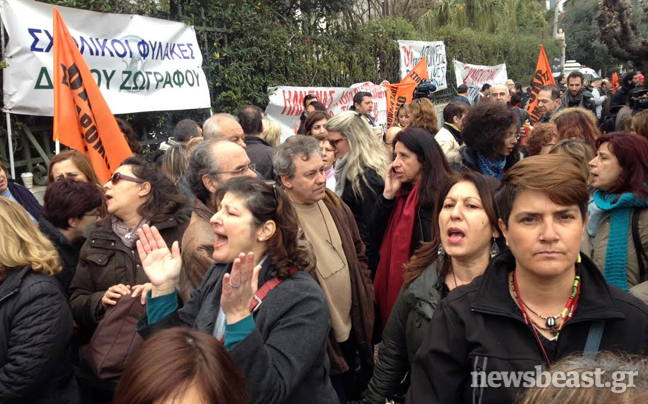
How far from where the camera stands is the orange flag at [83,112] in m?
4.79

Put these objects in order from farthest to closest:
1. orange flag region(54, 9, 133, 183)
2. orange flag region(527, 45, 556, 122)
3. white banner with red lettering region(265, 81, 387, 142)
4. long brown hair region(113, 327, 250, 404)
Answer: orange flag region(527, 45, 556, 122), white banner with red lettering region(265, 81, 387, 142), orange flag region(54, 9, 133, 183), long brown hair region(113, 327, 250, 404)

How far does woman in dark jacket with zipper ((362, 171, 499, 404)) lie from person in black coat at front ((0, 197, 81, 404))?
1429 mm

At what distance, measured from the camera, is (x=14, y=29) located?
203 inches

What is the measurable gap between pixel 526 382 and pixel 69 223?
2811 millimetres

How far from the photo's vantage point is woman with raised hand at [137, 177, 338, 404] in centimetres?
199

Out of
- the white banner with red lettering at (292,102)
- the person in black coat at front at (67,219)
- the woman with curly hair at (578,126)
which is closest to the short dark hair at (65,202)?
the person in black coat at front at (67,219)

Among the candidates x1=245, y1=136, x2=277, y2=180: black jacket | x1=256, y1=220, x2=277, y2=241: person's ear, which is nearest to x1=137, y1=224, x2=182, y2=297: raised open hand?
x1=256, y1=220, x2=277, y2=241: person's ear

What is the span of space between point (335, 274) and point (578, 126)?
2702 millimetres

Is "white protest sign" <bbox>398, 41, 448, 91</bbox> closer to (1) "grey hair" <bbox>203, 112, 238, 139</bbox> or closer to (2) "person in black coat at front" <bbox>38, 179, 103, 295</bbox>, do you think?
(1) "grey hair" <bbox>203, 112, 238, 139</bbox>

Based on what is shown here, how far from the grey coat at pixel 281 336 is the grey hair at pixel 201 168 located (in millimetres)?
949

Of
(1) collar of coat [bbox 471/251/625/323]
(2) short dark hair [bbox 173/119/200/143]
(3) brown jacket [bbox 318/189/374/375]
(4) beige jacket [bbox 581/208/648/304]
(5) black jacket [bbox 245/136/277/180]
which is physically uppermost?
(2) short dark hair [bbox 173/119/200/143]

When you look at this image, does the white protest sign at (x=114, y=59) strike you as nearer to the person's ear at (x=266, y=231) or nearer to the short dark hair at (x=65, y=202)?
the short dark hair at (x=65, y=202)

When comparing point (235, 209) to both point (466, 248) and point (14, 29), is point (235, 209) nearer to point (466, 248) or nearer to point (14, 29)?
point (466, 248)

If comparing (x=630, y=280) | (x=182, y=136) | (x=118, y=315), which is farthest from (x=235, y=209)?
(x=182, y=136)
